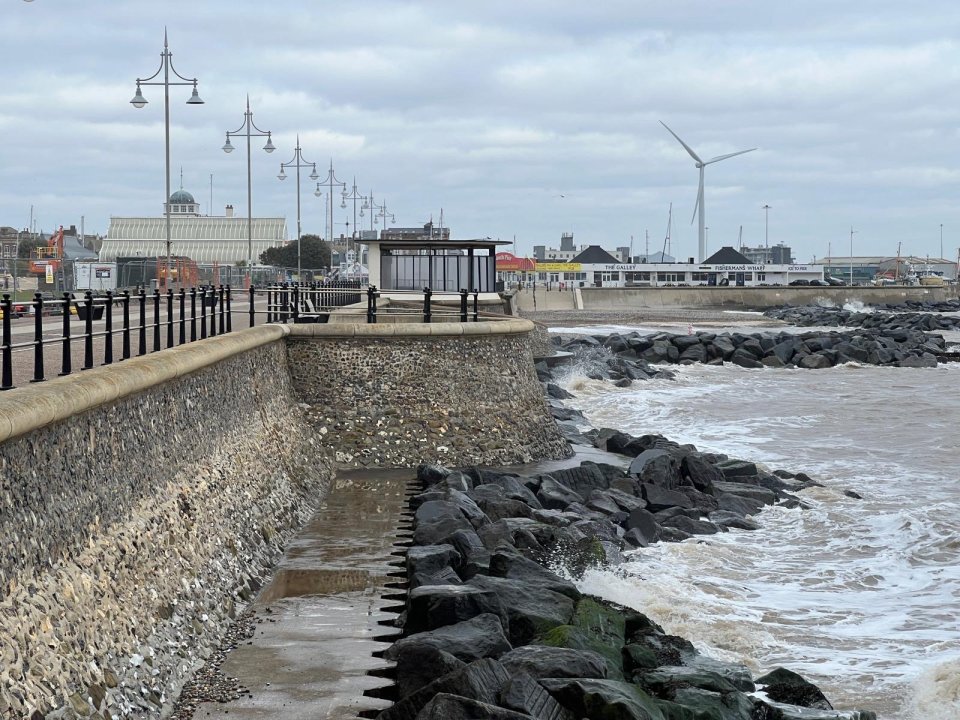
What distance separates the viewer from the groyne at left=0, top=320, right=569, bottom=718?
809 cm

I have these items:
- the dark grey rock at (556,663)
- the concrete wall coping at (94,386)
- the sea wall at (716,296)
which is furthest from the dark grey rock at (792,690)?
the sea wall at (716,296)

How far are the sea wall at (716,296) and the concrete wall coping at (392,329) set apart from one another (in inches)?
2993

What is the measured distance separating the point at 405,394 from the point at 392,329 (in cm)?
106

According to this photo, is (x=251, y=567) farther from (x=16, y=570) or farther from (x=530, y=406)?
(x=530, y=406)

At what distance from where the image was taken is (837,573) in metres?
15.7

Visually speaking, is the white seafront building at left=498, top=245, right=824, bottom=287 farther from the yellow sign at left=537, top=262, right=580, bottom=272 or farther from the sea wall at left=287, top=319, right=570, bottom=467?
the sea wall at left=287, top=319, right=570, bottom=467

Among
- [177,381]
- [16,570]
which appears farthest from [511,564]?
[16,570]

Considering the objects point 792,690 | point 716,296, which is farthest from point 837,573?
point 716,296

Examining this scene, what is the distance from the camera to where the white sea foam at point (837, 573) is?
39.4ft

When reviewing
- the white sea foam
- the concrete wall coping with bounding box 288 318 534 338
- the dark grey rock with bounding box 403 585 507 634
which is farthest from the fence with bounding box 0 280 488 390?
the white sea foam

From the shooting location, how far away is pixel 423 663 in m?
9.63

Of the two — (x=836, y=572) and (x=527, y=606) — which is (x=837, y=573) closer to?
(x=836, y=572)

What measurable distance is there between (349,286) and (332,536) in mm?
29760

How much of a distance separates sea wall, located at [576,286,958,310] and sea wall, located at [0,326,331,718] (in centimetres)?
8398
